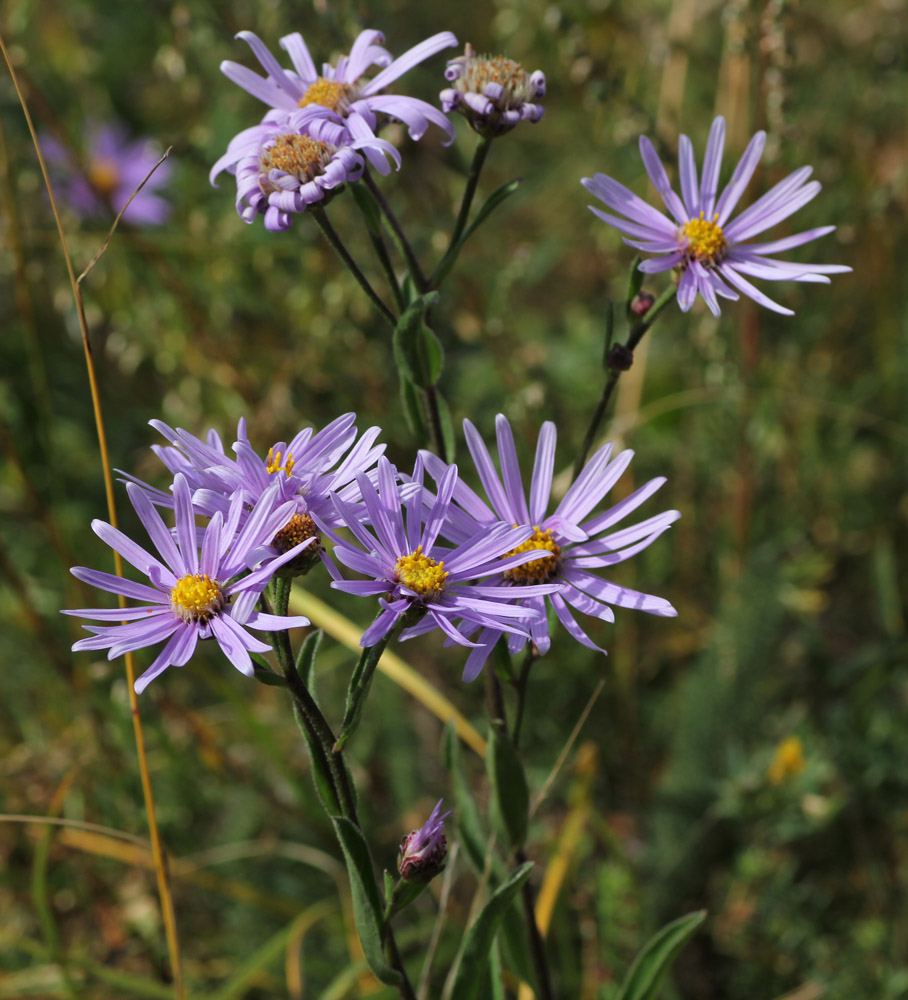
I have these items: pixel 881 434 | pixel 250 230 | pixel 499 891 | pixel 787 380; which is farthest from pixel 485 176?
pixel 499 891

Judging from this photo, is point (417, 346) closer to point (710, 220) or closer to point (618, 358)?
point (618, 358)

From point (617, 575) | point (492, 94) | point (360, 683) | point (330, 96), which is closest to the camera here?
point (360, 683)

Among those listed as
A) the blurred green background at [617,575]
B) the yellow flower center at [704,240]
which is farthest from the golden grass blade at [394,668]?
the yellow flower center at [704,240]

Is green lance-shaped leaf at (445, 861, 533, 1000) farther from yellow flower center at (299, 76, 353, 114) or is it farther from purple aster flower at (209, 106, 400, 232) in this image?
yellow flower center at (299, 76, 353, 114)

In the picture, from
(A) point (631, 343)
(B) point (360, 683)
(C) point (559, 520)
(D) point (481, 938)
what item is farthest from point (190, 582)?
(A) point (631, 343)

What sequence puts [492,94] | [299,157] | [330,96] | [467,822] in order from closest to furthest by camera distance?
[299,157] → [492,94] → [330,96] → [467,822]

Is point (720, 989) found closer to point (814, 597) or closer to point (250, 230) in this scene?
point (814, 597)

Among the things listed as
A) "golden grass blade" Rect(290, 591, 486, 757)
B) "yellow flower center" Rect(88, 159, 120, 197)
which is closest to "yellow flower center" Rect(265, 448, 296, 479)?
"golden grass blade" Rect(290, 591, 486, 757)
